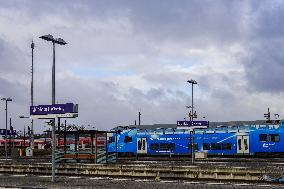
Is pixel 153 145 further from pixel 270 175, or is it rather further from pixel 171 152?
pixel 270 175

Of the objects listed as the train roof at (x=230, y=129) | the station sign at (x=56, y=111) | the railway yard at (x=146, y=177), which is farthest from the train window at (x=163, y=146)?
the station sign at (x=56, y=111)

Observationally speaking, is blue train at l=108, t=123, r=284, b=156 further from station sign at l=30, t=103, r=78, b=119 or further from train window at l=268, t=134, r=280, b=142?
station sign at l=30, t=103, r=78, b=119

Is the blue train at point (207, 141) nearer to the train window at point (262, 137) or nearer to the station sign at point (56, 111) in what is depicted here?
the train window at point (262, 137)

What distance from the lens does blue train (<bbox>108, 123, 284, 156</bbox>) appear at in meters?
47.9

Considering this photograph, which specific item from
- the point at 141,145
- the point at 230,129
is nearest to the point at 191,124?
the point at 230,129

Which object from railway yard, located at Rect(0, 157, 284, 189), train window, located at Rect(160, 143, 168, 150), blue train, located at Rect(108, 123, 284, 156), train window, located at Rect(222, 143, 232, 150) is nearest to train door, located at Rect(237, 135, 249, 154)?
blue train, located at Rect(108, 123, 284, 156)

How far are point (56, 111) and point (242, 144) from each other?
3078 centimetres

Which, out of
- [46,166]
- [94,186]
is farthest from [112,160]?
[94,186]

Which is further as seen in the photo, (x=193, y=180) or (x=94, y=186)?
(x=193, y=180)

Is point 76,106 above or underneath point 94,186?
above

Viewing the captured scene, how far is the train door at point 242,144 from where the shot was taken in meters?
49.0

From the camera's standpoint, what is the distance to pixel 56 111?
2259cm

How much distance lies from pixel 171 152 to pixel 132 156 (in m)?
4.76

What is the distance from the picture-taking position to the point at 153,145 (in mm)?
54344
